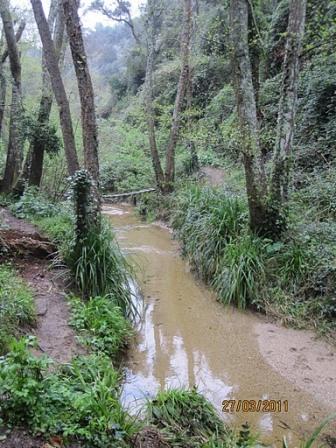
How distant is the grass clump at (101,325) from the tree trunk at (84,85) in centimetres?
190

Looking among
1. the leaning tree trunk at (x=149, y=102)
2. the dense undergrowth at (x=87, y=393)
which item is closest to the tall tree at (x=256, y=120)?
the dense undergrowth at (x=87, y=393)

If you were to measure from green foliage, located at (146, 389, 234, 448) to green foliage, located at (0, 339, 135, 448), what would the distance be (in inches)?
13.5

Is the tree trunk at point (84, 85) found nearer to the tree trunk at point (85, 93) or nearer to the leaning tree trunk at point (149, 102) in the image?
the tree trunk at point (85, 93)

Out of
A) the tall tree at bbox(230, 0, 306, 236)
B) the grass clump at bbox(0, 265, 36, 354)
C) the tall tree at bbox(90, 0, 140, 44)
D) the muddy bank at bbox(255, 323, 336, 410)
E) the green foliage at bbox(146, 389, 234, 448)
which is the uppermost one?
the tall tree at bbox(90, 0, 140, 44)

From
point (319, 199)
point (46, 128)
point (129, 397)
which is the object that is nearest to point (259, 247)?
point (319, 199)

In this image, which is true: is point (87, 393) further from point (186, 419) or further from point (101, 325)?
point (101, 325)

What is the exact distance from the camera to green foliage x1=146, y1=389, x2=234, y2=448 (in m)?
3.27

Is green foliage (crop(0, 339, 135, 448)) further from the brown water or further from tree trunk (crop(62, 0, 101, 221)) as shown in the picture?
tree trunk (crop(62, 0, 101, 221))

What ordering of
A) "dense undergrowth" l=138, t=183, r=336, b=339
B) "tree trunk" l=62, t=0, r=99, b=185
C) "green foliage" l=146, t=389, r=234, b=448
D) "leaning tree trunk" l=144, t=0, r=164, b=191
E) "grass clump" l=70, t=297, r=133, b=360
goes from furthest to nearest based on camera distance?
1. "leaning tree trunk" l=144, t=0, r=164, b=191
2. "tree trunk" l=62, t=0, r=99, b=185
3. "dense undergrowth" l=138, t=183, r=336, b=339
4. "grass clump" l=70, t=297, r=133, b=360
5. "green foliage" l=146, t=389, r=234, b=448

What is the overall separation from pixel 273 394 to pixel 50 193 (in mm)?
7653

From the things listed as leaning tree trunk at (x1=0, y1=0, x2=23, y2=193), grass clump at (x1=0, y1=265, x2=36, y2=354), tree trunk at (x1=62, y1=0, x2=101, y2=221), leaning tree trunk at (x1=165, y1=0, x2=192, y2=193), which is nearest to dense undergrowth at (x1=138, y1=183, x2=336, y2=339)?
tree trunk at (x1=62, y1=0, x2=101, y2=221)

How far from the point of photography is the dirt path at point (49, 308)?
13.9 ft

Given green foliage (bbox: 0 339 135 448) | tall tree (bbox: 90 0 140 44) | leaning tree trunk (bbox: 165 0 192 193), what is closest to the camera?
green foliage (bbox: 0 339 135 448)

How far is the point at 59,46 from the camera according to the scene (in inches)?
393
